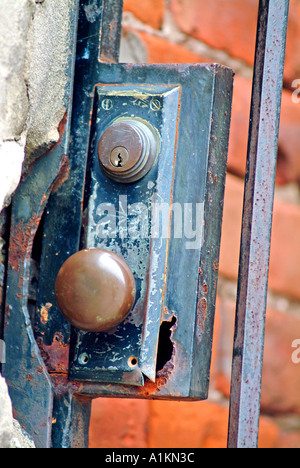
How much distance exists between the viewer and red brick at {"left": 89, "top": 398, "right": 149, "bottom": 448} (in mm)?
1040

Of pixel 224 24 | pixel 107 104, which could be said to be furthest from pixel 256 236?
pixel 224 24

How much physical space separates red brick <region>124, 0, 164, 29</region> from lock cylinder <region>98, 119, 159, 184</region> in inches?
16.8

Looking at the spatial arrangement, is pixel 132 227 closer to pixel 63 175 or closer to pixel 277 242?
pixel 63 175

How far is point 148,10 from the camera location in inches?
42.0

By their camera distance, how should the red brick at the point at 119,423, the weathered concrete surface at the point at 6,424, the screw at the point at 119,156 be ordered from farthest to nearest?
the red brick at the point at 119,423 < the screw at the point at 119,156 < the weathered concrete surface at the point at 6,424

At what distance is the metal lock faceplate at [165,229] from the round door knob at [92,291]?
0.03 meters

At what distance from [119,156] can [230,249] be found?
50cm

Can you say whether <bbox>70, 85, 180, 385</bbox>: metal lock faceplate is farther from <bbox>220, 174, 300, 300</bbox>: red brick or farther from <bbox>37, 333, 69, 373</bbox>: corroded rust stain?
<bbox>220, 174, 300, 300</bbox>: red brick

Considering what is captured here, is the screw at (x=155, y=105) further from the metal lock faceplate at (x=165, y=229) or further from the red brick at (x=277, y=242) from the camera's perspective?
the red brick at (x=277, y=242)

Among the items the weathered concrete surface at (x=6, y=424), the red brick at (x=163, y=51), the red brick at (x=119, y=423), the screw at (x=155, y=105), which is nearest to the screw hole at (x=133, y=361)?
the weathered concrete surface at (x=6, y=424)

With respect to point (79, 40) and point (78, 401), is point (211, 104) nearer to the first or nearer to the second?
point (79, 40)

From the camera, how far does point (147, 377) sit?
2.10ft

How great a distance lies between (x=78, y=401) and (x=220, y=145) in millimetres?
259

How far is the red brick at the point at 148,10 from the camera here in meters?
1.04
